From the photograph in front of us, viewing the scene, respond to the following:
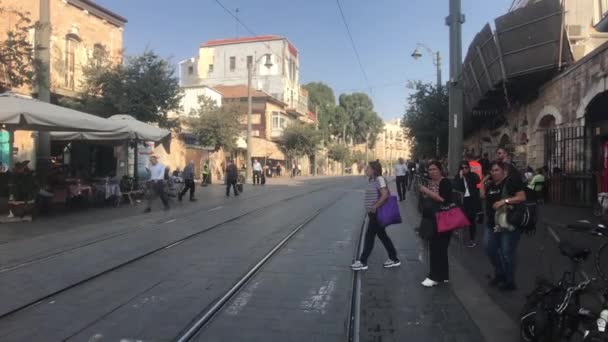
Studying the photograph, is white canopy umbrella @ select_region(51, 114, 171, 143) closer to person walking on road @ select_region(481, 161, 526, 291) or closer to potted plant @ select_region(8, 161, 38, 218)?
potted plant @ select_region(8, 161, 38, 218)

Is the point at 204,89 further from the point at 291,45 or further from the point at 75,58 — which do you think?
the point at 291,45

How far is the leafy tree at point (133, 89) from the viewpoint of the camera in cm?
2122

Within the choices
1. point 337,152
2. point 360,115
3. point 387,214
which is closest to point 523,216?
point 387,214

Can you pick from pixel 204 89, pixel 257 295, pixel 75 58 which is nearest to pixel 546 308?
pixel 257 295

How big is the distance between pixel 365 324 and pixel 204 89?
37.8m

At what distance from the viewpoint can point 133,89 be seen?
69.4 ft

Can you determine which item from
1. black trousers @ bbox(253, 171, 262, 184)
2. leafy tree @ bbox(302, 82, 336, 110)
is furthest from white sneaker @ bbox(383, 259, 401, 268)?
leafy tree @ bbox(302, 82, 336, 110)

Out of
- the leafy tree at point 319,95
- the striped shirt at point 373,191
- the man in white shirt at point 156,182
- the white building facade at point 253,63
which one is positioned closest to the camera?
the striped shirt at point 373,191

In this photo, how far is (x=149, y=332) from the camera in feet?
14.9

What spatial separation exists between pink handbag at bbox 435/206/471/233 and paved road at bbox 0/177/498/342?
765 mm

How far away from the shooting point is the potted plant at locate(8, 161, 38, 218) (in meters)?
11.9

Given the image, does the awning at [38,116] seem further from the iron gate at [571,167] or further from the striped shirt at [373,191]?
the iron gate at [571,167]

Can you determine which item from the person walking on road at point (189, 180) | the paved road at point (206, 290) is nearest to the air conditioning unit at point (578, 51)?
the paved road at point (206, 290)

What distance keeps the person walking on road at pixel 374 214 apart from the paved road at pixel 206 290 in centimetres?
21
